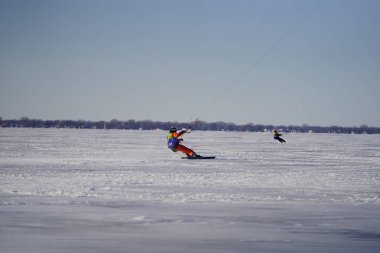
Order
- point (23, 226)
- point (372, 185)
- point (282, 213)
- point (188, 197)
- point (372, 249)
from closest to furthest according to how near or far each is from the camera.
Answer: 1. point (372, 249)
2. point (23, 226)
3. point (282, 213)
4. point (188, 197)
5. point (372, 185)

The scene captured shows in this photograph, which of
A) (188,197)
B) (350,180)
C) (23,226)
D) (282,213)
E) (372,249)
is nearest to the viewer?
(372,249)

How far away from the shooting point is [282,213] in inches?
328

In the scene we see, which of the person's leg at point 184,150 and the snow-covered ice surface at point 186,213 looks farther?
the person's leg at point 184,150

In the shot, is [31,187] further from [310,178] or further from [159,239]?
[310,178]

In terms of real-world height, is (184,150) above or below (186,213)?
above

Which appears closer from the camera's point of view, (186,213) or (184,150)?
(186,213)

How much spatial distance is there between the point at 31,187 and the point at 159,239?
5638 millimetres

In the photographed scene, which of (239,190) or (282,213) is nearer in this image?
(282,213)

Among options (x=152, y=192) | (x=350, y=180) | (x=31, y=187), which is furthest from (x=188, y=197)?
(x=350, y=180)

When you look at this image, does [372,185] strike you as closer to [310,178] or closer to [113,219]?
[310,178]

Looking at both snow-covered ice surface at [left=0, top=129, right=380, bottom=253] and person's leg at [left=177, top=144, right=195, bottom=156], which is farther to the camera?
person's leg at [left=177, top=144, right=195, bottom=156]

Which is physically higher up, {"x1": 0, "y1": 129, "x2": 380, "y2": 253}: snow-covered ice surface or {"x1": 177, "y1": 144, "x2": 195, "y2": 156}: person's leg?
{"x1": 177, "y1": 144, "x2": 195, "y2": 156}: person's leg

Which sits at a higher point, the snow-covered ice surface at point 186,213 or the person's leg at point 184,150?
the person's leg at point 184,150

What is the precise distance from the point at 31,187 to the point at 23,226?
4.32m
